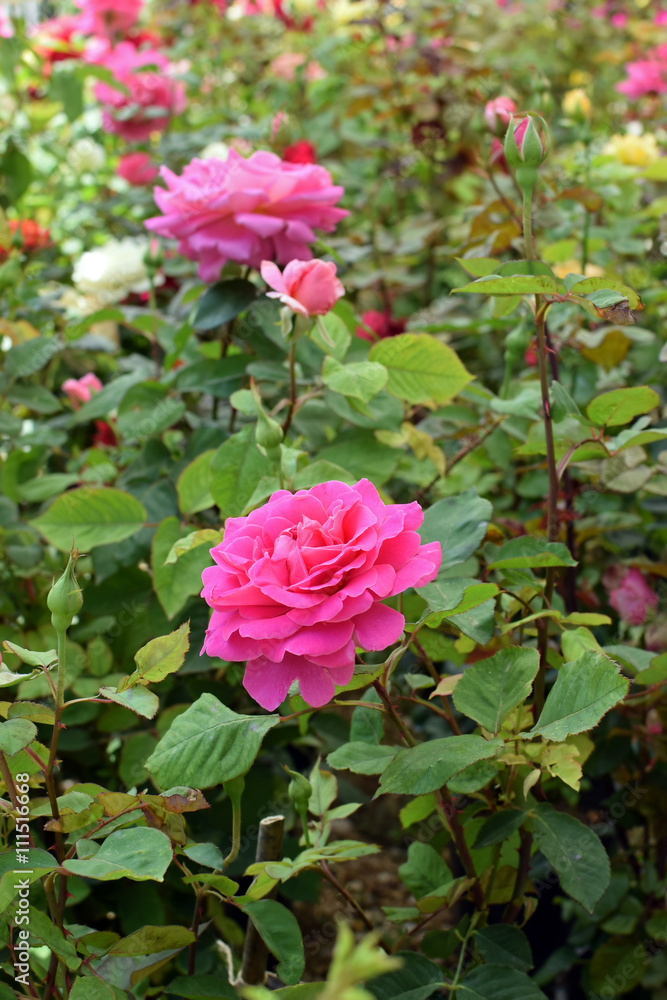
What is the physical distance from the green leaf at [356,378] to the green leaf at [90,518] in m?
0.26

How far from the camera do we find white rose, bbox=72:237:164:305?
56.8 inches

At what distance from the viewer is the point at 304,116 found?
2338 mm

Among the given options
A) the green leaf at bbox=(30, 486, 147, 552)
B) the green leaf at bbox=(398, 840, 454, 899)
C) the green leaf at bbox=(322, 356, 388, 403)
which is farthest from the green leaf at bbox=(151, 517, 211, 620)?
the green leaf at bbox=(398, 840, 454, 899)

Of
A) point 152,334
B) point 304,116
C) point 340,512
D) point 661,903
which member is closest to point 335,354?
point 340,512

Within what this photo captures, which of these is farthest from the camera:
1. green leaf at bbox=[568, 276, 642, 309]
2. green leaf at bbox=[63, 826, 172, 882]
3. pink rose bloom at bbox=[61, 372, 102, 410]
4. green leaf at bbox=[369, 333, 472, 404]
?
pink rose bloom at bbox=[61, 372, 102, 410]

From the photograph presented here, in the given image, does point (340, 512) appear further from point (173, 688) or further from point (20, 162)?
point (20, 162)

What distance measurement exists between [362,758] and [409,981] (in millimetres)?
175

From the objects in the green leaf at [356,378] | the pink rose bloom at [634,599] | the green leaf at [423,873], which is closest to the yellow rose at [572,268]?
the pink rose bloom at [634,599]

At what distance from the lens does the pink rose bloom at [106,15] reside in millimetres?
2047

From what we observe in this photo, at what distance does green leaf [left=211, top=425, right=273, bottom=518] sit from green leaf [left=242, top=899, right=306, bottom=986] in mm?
330

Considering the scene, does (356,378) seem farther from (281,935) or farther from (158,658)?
(281,935)

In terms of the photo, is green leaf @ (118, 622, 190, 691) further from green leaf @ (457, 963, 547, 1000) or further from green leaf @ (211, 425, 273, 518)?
green leaf @ (457, 963, 547, 1000)

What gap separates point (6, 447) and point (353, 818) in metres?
0.97

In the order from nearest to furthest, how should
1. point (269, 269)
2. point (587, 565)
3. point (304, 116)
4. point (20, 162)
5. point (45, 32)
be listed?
1. point (269, 269)
2. point (587, 565)
3. point (20, 162)
4. point (45, 32)
5. point (304, 116)
